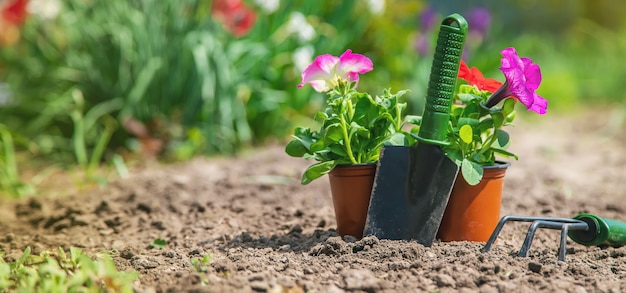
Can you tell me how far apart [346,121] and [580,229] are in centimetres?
66

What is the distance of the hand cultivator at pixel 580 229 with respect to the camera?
1578 millimetres

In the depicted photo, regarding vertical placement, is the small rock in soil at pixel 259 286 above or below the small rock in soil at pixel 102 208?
below

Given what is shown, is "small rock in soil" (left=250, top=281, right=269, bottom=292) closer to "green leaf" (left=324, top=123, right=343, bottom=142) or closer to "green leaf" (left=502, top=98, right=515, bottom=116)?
"green leaf" (left=324, top=123, right=343, bottom=142)

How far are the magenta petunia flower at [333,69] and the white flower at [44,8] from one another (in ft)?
9.16

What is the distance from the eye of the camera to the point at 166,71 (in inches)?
141

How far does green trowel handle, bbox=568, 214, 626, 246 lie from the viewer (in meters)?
1.68

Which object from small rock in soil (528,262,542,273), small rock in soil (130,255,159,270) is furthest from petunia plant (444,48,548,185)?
small rock in soil (130,255,159,270)

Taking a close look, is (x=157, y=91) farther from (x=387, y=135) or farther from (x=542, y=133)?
(x=542, y=133)

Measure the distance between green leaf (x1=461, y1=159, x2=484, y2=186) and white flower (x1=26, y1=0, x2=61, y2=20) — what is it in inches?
124

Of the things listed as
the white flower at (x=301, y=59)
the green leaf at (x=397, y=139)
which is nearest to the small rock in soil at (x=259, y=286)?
the green leaf at (x=397, y=139)

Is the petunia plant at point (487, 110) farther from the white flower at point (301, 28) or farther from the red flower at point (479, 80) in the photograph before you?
the white flower at point (301, 28)

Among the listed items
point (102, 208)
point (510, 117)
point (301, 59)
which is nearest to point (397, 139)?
point (510, 117)

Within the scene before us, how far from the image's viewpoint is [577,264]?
62.3 inches

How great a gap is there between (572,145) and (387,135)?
110 inches
